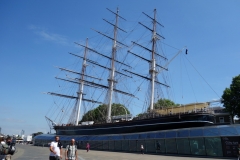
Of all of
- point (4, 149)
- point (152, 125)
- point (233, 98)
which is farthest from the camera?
point (233, 98)

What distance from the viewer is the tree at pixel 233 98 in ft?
121

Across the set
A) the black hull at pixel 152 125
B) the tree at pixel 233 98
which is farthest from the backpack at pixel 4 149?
the tree at pixel 233 98

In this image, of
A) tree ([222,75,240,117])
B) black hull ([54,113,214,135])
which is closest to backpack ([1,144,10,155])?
black hull ([54,113,214,135])

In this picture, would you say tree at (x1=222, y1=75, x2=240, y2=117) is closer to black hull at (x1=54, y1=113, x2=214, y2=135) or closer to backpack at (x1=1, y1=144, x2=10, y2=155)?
black hull at (x1=54, y1=113, x2=214, y2=135)

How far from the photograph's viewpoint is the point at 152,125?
34.3 meters

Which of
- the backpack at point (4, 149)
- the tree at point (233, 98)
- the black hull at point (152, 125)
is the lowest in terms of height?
the backpack at point (4, 149)

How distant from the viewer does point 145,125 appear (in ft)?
117

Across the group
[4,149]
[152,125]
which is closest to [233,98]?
[152,125]

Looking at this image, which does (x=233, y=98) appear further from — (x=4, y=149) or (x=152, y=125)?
(x=4, y=149)

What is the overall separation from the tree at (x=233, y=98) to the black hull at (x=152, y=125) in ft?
29.8

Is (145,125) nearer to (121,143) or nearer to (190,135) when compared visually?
(121,143)

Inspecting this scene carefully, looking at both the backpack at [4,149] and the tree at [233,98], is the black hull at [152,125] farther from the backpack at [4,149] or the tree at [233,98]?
the backpack at [4,149]

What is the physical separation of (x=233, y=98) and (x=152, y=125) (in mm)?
14969

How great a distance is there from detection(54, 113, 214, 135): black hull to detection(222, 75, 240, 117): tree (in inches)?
358
